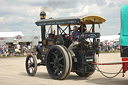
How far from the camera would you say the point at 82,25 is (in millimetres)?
9711

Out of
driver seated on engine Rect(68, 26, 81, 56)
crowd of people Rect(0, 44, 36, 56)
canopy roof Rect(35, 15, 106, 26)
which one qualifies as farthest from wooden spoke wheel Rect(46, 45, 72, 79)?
crowd of people Rect(0, 44, 36, 56)

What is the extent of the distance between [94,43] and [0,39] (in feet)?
83.4

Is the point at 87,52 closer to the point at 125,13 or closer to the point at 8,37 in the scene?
the point at 125,13

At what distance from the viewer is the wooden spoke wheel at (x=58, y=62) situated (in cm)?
934

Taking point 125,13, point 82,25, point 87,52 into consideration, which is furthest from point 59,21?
point 125,13

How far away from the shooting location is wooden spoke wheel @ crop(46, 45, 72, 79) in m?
9.34

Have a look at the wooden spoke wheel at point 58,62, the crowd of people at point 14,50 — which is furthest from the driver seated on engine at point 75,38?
the crowd of people at point 14,50

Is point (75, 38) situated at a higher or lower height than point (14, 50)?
higher

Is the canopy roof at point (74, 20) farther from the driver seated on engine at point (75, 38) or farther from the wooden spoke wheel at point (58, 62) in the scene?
the wooden spoke wheel at point (58, 62)

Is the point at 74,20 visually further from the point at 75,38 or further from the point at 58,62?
the point at 58,62

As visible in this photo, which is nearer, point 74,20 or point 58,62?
point 74,20

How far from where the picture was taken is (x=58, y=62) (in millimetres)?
9820

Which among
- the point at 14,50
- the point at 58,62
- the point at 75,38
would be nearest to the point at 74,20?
the point at 75,38

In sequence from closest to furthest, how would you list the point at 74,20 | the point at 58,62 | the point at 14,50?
the point at 74,20 → the point at 58,62 → the point at 14,50
